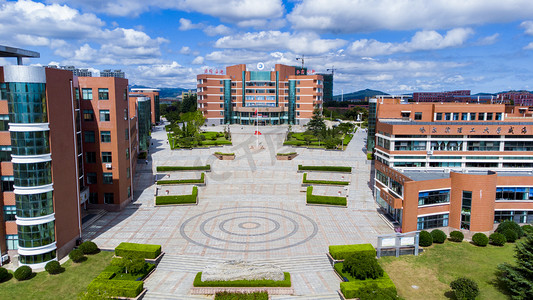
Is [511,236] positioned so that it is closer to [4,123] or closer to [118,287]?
[118,287]

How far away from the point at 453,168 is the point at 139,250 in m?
36.0

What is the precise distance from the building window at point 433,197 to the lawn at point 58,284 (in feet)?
94.2

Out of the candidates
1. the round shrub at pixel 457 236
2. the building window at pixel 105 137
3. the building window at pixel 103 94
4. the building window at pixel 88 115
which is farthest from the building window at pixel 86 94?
the round shrub at pixel 457 236

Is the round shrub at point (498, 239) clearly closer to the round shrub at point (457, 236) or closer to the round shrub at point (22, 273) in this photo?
the round shrub at point (457, 236)

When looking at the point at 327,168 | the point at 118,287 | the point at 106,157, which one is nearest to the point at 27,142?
the point at 106,157

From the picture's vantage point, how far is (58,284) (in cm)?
2727

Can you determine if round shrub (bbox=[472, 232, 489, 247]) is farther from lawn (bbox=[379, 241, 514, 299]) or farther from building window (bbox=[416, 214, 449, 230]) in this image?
building window (bbox=[416, 214, 449, 230])

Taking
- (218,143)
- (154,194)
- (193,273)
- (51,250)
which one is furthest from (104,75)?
(218,143)

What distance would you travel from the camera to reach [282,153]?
63.2 metres

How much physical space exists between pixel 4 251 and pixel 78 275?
6.92 meters

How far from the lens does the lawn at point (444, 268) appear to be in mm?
26688

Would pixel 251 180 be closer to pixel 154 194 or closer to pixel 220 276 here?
pixel 154 194

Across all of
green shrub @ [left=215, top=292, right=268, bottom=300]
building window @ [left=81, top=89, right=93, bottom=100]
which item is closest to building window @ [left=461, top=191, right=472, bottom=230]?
green shrub @ [left=215, top=292, right=268, bottom=300]

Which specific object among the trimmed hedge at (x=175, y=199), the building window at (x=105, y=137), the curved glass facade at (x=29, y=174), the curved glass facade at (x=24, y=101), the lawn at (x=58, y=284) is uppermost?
the curved glass facade at (x=24, y=101)
